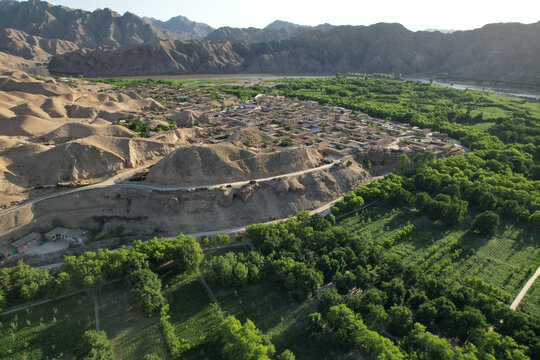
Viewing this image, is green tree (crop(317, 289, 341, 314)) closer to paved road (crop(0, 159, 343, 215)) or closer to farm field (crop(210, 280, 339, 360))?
farm field (crop(210, 280, 339, 360))

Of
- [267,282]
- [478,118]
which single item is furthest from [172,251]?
[478,118]

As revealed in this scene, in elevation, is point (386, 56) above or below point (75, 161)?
above

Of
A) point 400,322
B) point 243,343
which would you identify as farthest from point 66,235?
point 400,322

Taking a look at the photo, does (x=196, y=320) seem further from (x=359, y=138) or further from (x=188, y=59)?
(x=188, y=59)

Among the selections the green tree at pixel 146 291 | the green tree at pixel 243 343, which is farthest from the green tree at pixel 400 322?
the green tree at pixel 146 291

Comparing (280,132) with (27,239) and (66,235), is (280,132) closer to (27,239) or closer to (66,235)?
(66,235)

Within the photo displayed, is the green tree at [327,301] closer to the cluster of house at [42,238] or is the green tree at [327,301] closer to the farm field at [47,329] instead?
the farm field at [47,329]
